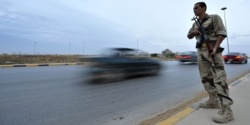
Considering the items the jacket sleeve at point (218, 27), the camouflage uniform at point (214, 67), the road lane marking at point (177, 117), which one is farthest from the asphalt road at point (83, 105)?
the jacket sleeve at point (218, 27)

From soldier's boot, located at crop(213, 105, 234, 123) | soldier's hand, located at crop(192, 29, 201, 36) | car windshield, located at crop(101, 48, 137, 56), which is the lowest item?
soldier's boot, located at crop(213, 105, 234, 123)

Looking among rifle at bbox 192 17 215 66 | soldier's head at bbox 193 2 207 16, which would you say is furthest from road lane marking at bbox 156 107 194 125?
soldier's head at bbox 193 2 207 16

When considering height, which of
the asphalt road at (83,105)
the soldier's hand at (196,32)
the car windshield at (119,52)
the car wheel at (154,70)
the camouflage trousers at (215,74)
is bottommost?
the asphalt road at (83,105)

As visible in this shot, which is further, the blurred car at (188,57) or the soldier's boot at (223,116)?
the blurred car at (188,57)

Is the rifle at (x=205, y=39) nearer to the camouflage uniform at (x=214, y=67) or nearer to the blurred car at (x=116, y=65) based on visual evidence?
the camouflage uniform at (x=214, y=67)

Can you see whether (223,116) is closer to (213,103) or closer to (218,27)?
(213,103)

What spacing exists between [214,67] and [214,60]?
116mm

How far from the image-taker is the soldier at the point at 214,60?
390cm

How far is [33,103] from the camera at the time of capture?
5629 mm

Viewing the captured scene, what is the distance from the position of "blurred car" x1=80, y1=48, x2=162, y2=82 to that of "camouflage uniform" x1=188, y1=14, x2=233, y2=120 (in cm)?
572

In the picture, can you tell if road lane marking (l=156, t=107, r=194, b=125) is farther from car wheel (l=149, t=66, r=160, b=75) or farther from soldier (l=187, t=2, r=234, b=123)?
car wheel (l=149, t=66, r=160, b=75)

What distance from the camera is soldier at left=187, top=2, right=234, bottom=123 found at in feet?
12.8

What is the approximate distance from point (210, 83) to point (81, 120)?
95.9 inches

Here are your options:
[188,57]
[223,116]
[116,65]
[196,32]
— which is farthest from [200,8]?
[188,57]
